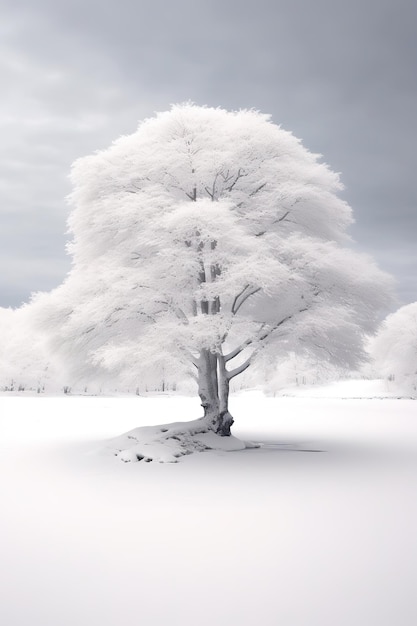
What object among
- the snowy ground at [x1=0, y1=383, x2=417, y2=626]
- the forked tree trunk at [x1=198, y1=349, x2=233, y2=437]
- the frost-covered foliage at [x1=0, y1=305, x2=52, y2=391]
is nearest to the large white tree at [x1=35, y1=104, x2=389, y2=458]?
the forked tree trunk at [x1=198, y1=349, x2=233, y2=437]

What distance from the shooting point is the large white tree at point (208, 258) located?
57.7ft

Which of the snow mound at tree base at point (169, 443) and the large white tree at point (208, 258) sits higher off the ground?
the large white tree at point (208, 258)

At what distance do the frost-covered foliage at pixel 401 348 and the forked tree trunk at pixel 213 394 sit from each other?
42946 mm

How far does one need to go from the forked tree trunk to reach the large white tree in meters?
0.05

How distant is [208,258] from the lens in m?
18.1

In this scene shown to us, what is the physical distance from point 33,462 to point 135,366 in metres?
3.81

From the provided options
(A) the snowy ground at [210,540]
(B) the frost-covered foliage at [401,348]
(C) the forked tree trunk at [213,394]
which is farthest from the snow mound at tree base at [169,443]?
(B) the frost-covered foliage at [401,348]

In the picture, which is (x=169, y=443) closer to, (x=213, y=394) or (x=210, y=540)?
(x=213, y=394)

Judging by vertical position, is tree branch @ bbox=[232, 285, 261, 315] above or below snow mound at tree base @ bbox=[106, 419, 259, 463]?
above

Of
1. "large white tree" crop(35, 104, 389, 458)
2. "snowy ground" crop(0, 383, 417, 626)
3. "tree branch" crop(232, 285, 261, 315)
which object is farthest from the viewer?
"tree branch" crop(232, 285, 261, 315)

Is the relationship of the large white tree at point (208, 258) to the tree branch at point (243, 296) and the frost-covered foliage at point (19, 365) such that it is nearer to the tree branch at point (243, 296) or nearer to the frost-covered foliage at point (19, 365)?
the tree branch at point (243, 296)

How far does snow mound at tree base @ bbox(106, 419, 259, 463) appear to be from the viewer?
1694 cm

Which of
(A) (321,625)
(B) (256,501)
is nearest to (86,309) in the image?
(B) (256,501)

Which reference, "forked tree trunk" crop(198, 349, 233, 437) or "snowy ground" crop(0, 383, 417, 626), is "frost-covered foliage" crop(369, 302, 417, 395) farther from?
"snowy ground" crop(0, 383, 417, 626)
